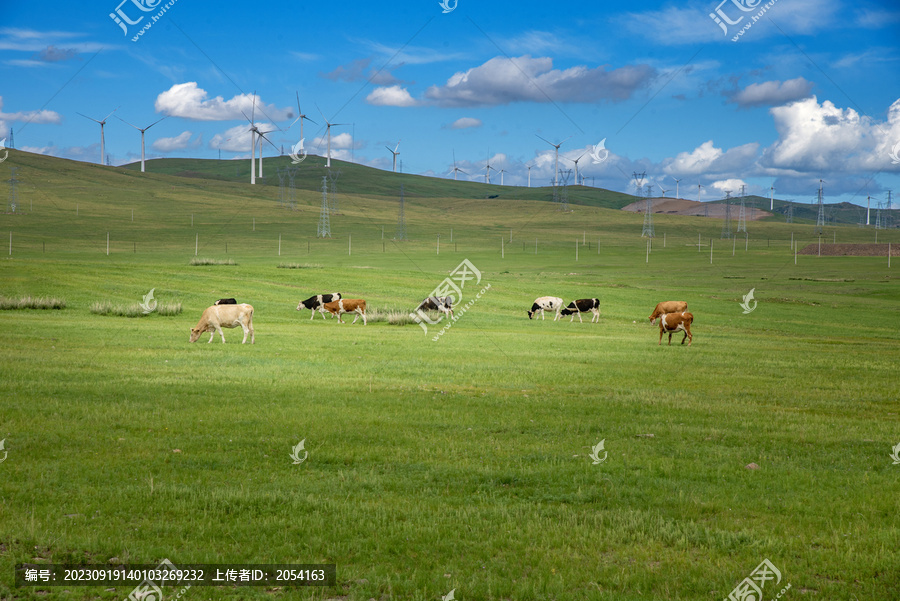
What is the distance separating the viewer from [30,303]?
34.9 m

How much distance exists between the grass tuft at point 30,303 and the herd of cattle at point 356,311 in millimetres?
8123

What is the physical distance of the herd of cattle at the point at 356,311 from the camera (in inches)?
1037

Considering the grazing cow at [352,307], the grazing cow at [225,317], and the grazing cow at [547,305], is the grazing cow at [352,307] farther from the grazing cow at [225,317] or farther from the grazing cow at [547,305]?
the grazing cow at [547,305]

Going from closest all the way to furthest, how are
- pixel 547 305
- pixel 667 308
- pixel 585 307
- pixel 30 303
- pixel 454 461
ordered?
pixel 454 461 → pixel 30 303 → pixel 667 308 → pixel 585 307 → pixel 547 305

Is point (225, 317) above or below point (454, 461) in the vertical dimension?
above

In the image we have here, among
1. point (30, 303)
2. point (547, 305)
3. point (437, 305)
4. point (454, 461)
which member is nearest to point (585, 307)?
point (547, 305)

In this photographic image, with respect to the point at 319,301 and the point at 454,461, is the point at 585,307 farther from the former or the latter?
the point at 454,461

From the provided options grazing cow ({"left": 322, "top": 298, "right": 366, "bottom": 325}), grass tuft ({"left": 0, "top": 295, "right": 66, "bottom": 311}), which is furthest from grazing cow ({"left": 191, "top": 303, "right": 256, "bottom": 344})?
grass tuft ({"left": 0, "top": 295, "right": 66, "bottom": 311})

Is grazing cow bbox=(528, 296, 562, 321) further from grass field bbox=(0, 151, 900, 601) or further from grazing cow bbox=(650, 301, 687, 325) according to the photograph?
grass field bbox=(0, 151, 900, 601)

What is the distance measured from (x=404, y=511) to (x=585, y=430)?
5.36 metres

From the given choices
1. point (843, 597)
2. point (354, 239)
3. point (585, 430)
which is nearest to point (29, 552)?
point (843, 597)

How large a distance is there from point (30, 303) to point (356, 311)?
1582cm

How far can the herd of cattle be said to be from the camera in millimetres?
26328

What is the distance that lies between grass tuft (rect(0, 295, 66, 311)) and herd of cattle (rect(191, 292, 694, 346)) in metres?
8.12
